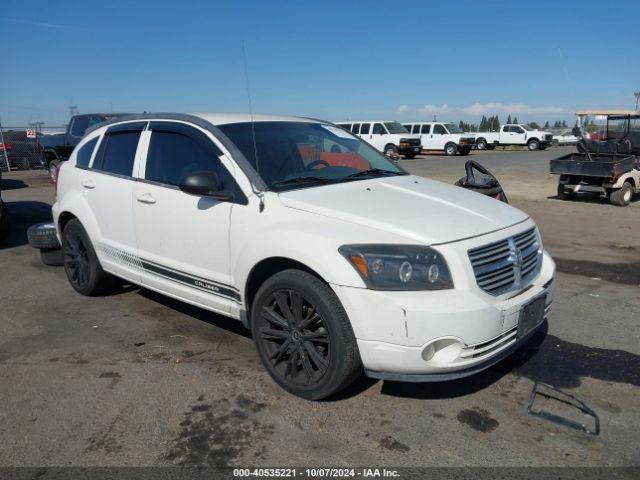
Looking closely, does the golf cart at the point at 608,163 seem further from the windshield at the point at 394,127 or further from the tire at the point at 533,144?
the tire at the point at 533,144

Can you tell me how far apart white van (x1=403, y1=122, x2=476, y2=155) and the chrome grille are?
29.8 metres

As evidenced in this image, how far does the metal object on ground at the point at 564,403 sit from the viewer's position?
9.90ft

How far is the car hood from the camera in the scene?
10.1 feet

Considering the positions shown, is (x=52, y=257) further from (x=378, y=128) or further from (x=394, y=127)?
(x=394, y=127)

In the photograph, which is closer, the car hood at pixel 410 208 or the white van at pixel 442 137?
the car hood at pixel 410 208

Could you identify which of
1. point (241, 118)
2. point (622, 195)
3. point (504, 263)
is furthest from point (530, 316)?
point (622, 195)

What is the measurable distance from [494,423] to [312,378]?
1.09m

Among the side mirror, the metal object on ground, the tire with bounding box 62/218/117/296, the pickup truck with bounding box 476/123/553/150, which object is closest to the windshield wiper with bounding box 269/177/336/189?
the side mirror

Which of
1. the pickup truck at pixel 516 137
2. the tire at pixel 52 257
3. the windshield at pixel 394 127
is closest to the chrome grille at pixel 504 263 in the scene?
the tire at pixel 52 257

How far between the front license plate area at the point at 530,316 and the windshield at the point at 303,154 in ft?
5.13

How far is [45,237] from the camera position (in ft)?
20.5

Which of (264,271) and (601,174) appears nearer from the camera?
(264,271)

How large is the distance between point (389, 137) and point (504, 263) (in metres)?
27.7

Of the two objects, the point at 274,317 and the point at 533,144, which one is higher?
the point at 274,317
